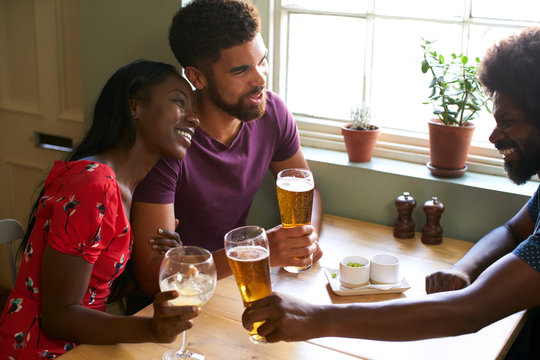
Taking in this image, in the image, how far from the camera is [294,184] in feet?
5.15

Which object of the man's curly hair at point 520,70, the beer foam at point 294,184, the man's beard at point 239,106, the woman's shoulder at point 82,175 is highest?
the man's curly hair at point 520,70

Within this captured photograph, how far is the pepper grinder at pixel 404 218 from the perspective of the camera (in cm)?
206

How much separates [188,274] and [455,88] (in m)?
1.43

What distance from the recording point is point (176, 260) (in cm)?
118

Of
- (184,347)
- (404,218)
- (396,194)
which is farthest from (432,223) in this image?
(184,347)

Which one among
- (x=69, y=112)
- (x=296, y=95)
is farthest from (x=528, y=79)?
(x=69, y=112)

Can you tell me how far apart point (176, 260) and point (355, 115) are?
132cm

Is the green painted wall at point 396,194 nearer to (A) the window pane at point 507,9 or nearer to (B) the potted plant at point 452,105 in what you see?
(B) the potted plant at point 452,105

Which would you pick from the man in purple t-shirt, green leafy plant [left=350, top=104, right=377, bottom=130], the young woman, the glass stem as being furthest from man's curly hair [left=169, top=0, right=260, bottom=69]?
the glass stem

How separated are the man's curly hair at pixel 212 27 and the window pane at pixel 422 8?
69cm

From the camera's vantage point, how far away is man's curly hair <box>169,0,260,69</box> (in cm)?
183

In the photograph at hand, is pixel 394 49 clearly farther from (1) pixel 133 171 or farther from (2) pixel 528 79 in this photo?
(1) pixel 133 171

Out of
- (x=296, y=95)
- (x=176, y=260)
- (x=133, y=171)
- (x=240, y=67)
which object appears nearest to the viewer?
(x=176, y=260)

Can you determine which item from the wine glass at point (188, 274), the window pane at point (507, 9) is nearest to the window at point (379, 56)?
the window pane at point (507, 9)
